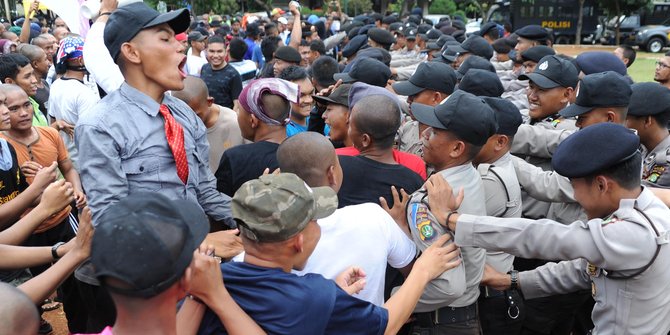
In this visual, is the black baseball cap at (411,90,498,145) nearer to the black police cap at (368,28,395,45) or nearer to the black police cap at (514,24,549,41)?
the black police cap at (514,24,549,41)

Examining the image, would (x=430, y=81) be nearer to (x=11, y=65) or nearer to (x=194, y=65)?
(x=11, y=65)

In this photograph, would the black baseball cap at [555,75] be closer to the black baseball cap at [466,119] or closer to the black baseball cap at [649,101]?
the black baseball cap at [649,101]

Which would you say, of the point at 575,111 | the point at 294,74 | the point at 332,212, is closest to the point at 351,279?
the point at 332,212

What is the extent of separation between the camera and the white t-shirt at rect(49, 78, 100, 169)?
18.3 feet

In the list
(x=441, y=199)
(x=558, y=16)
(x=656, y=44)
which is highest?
(x=441, y=199)

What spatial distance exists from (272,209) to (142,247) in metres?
0.48

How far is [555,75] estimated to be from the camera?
473cm

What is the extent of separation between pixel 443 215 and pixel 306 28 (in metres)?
13.8

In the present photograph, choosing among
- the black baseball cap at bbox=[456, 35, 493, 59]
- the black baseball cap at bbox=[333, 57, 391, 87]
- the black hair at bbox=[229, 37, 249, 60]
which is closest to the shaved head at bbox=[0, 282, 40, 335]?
the black baseball cap at bbox=[333, 57, 391, 87]

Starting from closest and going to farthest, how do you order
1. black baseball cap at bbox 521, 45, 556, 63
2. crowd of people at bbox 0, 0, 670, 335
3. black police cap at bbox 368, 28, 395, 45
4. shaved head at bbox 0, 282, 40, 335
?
1. shaved head at bbox 0, 282, 40, 335
2. crowd of people at bbox 0, 0, 670, 335
3. black baseball cap at bbox 521, 45, 556, 63
4. black police cap at bbox 368, 28, 395, 45

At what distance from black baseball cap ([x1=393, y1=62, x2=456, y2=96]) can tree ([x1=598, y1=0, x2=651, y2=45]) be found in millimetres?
26570

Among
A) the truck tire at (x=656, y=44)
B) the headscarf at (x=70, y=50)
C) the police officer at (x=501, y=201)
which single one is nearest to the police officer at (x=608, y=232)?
the police officer at (x=501, y=201)

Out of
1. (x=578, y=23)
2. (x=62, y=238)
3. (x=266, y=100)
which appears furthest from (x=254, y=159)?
(x=578, y=23)

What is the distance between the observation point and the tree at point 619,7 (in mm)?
27500
